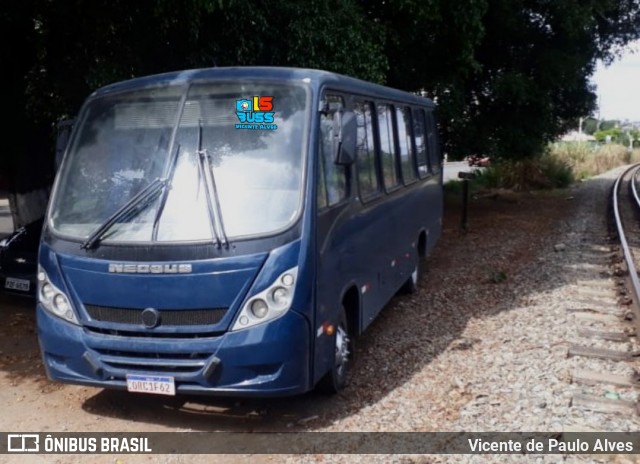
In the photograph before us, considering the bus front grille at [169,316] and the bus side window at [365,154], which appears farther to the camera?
the bus side window at [365,154]

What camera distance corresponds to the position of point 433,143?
10.6 meters

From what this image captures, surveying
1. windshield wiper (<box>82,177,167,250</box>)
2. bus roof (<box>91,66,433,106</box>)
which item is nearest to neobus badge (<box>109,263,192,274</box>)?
windshield wiper (<box>82,177,167,250</box>)

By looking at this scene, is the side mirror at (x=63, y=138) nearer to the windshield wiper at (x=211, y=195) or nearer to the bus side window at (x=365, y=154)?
the windshield wiper at (x=211, y=195)

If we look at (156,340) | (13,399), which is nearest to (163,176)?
(156,340)

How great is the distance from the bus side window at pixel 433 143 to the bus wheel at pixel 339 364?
16.4 feet

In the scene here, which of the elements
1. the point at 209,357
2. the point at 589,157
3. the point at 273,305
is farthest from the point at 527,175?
the point at 209,357

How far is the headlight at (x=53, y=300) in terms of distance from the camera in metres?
4.94

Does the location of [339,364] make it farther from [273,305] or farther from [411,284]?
[411,284]

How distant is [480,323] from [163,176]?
4.22 m

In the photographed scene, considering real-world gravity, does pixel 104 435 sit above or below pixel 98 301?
below

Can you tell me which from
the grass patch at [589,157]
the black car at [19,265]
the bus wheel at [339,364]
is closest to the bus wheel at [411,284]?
the bus wheel at [339,364]

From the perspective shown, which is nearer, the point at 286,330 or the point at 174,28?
the point at 286,330

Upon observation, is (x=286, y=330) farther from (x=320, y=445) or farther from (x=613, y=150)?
(x=613, y=150)

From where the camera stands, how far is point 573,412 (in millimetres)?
5164
